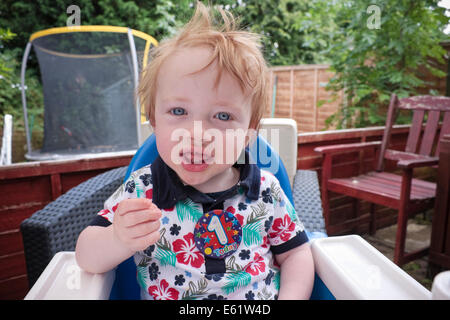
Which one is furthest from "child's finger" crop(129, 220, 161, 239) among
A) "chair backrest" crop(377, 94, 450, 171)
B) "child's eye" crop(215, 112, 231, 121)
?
"chair backrest" crop(377, 94, 450, 171)

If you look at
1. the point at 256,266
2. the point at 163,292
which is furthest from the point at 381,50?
the point at 163,292

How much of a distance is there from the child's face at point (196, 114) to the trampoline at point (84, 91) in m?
3.65

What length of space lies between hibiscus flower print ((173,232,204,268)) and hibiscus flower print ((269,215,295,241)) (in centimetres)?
20

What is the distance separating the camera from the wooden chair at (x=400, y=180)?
184 cm

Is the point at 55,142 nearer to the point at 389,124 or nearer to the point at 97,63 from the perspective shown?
the point at 97,63

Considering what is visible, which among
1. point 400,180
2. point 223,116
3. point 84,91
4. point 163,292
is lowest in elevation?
point 400,180

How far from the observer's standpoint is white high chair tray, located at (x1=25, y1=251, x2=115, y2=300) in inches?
22.0

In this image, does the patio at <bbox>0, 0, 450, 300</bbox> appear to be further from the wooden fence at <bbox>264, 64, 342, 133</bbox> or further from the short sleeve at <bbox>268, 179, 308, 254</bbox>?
the wooden fence at <bbox>264, 64, 342, 133</bbox>

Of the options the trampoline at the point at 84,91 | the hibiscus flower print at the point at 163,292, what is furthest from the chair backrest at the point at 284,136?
the trampoline at the point at 84,91

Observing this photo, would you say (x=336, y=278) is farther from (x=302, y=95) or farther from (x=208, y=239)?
(x=302, y=95)

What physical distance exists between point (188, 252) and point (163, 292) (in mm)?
107

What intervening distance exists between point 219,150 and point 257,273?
1.00ft

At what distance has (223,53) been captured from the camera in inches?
26.2

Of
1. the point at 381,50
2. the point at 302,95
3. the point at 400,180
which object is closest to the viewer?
the point at 400,180
